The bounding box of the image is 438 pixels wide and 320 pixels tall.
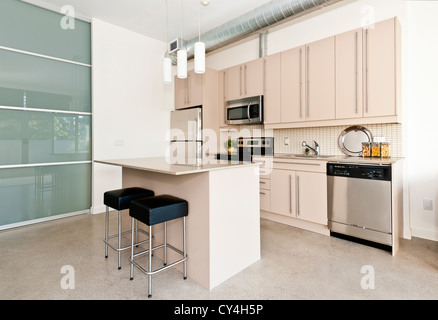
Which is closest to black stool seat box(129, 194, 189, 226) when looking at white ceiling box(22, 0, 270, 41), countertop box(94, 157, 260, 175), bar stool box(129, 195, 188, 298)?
bar stool box(129, 195, 188, 298)

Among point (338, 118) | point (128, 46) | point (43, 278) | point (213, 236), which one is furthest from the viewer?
point (128, 46)

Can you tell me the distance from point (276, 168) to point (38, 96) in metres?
3.40

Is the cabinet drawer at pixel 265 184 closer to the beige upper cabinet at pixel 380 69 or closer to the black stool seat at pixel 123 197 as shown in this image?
the beige upper cabinet at pixel 380 69

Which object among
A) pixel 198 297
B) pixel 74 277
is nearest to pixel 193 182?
pixel 198 297

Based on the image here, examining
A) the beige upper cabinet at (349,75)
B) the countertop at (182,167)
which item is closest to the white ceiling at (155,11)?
the beige upper cabinet at (349,75)

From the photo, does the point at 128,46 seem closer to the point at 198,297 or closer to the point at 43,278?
the point at 43,278

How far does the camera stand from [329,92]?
9.94ft

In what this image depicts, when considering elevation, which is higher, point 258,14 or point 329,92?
point 258,14

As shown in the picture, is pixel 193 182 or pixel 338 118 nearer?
pixel 193 182

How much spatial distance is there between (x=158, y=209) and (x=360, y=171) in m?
2.08

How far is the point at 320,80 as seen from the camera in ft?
10.2

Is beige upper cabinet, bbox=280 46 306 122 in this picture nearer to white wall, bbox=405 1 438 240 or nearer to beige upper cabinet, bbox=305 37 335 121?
beige upper cabinet, bbox=305 37 335 121

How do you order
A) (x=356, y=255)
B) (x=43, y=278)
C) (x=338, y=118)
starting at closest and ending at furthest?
(x=43, y=278)
(x=356, y=255)
(x=338, y=118)

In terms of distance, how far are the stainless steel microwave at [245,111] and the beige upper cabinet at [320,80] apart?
772 mm
